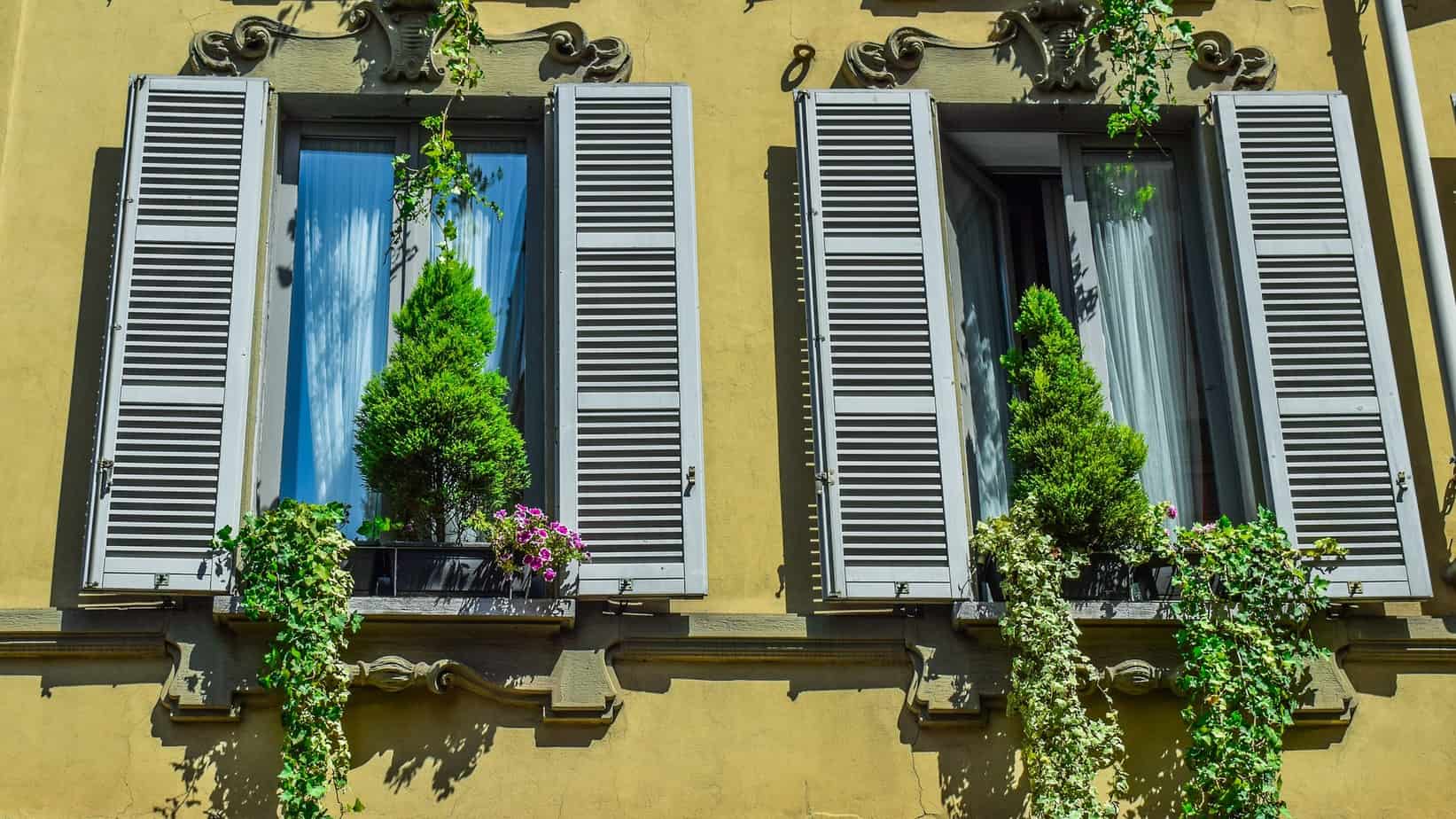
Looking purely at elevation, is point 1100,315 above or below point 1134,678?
above

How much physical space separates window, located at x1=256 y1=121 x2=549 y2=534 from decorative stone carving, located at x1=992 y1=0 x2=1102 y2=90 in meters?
2.02

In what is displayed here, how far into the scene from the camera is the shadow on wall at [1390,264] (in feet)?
25.2

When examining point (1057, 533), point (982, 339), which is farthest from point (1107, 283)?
point (1057, 533)

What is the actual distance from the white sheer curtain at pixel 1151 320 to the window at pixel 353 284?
2289 mm

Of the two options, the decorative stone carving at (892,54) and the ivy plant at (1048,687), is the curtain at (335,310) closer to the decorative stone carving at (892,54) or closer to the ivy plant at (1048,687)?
the decorative stone carving at (892,54)

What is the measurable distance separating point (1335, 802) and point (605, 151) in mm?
3613

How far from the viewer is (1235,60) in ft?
27.3

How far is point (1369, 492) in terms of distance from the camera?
750cm

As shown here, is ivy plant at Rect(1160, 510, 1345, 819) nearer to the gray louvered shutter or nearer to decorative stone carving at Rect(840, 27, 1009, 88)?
the gray louvered shutter

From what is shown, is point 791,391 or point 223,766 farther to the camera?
point 791,391

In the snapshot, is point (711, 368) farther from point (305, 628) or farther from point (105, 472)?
point (105, 472)

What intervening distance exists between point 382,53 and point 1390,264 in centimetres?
411

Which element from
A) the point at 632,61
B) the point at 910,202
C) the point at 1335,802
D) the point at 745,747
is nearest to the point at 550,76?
the point at 632,61

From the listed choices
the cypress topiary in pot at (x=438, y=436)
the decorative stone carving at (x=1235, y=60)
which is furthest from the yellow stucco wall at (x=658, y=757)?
the decorative stone carving at (x=1235, y=60)
